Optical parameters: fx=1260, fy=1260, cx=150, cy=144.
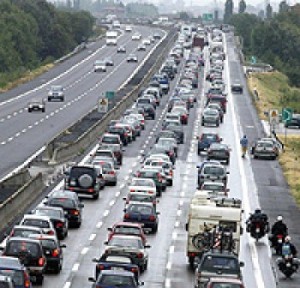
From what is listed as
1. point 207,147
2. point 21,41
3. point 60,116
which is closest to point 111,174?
point 207,147

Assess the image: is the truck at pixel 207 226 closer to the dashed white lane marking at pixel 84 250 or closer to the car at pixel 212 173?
the dashed white lane marking at pixel 84 250

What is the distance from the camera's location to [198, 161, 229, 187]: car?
6003cm

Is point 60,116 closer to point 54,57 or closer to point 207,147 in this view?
point 207,147

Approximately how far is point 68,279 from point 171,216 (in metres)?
15.9

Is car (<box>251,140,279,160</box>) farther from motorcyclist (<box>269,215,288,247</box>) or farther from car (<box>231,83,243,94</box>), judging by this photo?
car (<box>231,83,243,94</box>)

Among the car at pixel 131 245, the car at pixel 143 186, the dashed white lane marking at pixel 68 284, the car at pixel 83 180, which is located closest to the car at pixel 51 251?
the dashed white lane marking at pixel 68 284

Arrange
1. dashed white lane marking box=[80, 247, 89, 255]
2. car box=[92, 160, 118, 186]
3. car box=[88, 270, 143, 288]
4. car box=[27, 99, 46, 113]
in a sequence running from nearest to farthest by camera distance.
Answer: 1. car box=[88, 270, 143, 288]
2. dashed white lane marking box=[80, 247, 89, 255]
3. car box=[92, 160, 118, 186]
4. car box=[27, 99, 46, 113]

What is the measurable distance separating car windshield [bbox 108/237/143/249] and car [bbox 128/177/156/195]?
13848 mm

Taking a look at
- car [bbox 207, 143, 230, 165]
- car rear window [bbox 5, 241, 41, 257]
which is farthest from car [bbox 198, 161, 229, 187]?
car rear window [bbox 5, 241, 41, 257]

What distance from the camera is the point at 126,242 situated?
122 feet

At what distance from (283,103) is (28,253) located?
10156 cm

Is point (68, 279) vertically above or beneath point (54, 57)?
above

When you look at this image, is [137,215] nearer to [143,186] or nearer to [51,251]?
[143,186]

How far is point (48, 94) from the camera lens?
112 m
